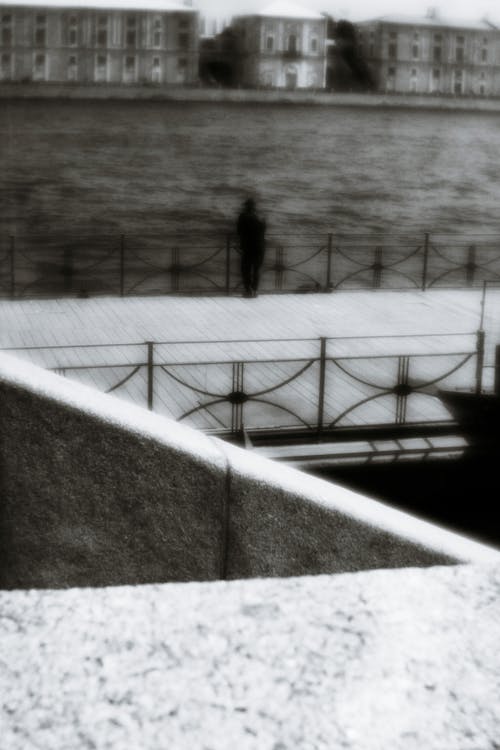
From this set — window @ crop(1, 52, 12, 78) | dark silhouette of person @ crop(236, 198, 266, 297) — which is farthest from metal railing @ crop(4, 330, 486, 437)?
window @ crop(1, 52, 12, 78)

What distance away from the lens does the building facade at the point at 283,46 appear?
8838cm

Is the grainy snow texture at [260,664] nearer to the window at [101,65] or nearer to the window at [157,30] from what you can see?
the window at [157,30]

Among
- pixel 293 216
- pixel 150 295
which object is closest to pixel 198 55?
pixel 293 216

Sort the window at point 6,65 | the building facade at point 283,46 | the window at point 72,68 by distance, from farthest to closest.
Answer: the window at point 6,65 → the window at point 72,68 → the building facade at point 283,46

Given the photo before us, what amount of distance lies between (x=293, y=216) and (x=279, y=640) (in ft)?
165

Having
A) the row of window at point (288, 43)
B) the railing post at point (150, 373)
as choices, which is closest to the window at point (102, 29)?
the row of window at point (288, 43)

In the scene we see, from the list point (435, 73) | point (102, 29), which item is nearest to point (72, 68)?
point (102, 29)

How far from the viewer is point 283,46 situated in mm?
91312

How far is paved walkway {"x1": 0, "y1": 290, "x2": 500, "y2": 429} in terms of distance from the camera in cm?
825

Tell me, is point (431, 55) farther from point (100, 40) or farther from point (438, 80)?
point (100, 40)

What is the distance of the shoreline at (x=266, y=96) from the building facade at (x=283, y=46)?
7.13 metres

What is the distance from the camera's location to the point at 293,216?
5094 centimetres

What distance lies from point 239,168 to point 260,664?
8789cm

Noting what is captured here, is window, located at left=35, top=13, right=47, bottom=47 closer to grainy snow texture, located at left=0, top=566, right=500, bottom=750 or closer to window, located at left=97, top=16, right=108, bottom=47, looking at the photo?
window, located at left=97, top=16, right=108, bottom=47
